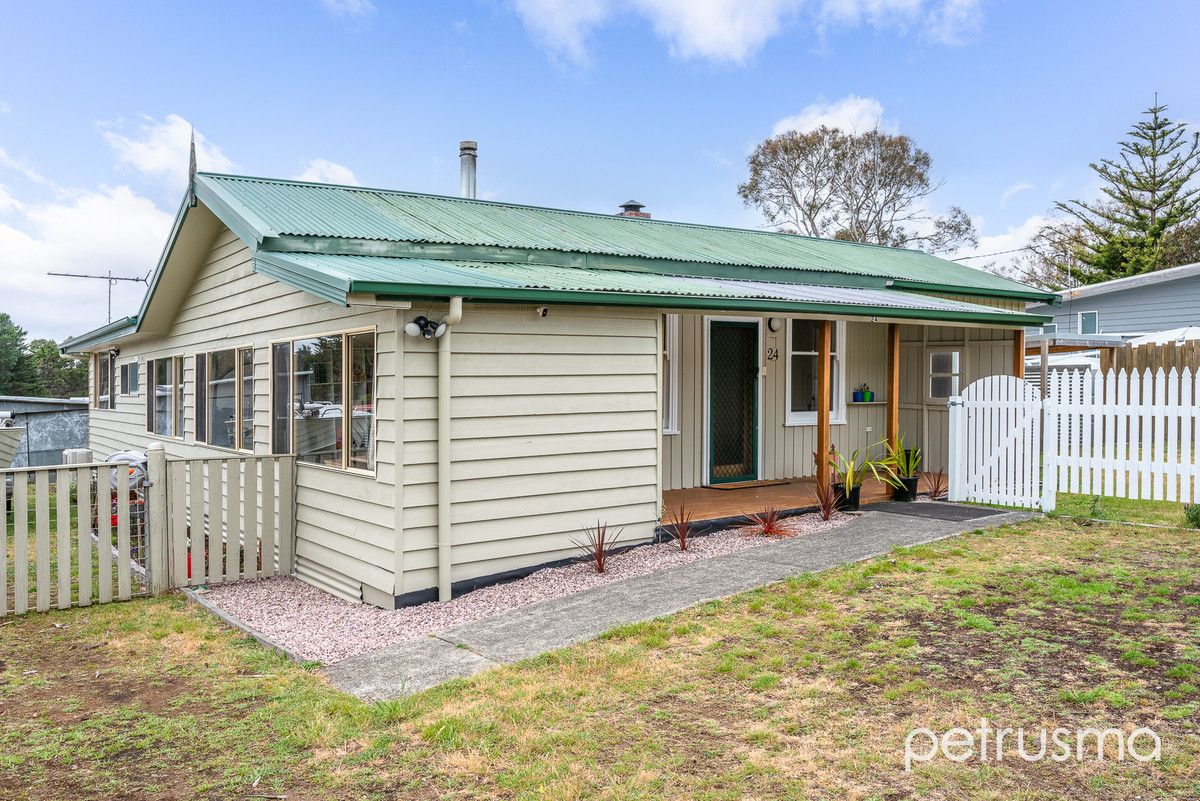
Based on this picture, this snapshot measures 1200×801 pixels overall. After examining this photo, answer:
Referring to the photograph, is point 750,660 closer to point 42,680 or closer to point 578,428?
point 578,428

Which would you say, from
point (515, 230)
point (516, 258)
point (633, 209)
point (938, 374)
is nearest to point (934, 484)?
point (938, 374)

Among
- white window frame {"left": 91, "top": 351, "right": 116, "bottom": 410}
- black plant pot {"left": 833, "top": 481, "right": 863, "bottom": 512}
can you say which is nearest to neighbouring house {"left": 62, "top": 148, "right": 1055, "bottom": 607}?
black plant pot {"left": 833, "top": 481, "right": 863, "bottom": 512}

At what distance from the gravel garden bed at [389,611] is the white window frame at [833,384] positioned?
10.1 feet

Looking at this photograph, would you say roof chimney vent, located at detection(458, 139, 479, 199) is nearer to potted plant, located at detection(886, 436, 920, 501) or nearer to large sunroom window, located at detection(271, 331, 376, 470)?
large sunroom window, located at detection(271, 331, 376, 470)

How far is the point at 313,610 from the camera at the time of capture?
668cm

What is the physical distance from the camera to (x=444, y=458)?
249 inches

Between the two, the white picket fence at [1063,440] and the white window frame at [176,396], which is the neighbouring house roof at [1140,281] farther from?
the white window frame at [176,396]

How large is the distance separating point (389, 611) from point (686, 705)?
281 centimetres

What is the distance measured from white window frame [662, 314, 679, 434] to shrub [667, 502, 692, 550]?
1.75 meters

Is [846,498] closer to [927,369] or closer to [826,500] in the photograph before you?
[826,500]

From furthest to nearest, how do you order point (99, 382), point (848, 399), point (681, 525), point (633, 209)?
point (99, 382)
point (633, 209)
point (848, 399)
point (681, 525)

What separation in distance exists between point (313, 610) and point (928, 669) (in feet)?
14.6

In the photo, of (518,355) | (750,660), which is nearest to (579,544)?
(518,355)

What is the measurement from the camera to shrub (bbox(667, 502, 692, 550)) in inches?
300
